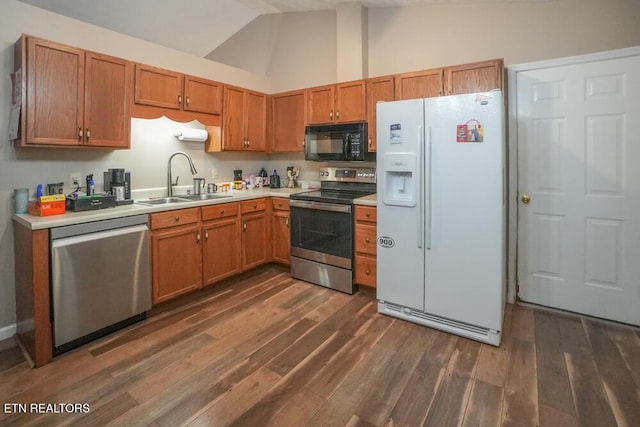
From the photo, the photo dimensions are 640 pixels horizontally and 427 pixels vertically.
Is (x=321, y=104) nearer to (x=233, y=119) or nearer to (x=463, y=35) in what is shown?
(x=233, y=119)

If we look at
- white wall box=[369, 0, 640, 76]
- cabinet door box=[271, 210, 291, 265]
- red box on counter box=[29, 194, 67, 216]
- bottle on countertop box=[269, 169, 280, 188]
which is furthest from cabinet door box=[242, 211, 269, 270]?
white wall box=[369, 0, 640, 76]

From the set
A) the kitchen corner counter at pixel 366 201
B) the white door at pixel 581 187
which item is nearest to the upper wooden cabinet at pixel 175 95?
the kitchen corner counter at pixel 366 201

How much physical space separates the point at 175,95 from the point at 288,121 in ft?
4.37

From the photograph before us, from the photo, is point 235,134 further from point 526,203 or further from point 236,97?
point 526,203

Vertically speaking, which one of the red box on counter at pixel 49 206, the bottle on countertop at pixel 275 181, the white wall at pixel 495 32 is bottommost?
the red box on counter at pixel 49 206

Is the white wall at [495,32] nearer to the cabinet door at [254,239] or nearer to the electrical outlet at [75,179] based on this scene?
the cabinet door at [254,239]

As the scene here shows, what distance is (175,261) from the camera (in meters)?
2.81

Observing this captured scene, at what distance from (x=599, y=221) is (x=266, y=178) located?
3451 millimetres

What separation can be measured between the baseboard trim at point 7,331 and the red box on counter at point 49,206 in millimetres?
846

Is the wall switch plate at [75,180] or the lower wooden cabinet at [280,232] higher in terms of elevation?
the wall switch plate at [75,180]

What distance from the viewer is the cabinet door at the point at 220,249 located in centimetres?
306

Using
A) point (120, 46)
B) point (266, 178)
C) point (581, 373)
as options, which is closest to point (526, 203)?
point (581, 373)

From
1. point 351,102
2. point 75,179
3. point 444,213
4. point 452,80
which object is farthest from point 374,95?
point 75,179

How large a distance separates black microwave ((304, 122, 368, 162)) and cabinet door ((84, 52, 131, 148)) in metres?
1.80
